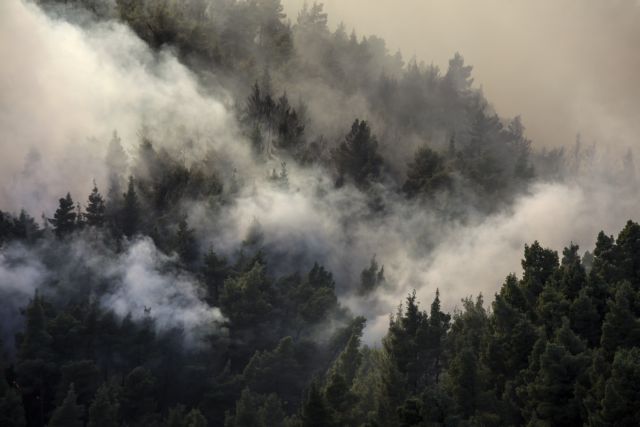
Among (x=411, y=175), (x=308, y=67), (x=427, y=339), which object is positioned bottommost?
(x=427, y=339)

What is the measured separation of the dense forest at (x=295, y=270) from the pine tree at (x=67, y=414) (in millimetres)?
190

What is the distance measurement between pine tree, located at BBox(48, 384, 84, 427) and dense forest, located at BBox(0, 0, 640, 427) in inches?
7.5

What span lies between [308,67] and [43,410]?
239 ft

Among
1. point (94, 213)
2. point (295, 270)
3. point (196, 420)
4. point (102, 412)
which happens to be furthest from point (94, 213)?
point (196, 420)

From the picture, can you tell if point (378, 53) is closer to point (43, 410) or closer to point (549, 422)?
point (43, 410)

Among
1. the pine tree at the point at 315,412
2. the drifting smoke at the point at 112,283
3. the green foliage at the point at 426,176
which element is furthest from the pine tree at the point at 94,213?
the pine tree at the point at 315,412

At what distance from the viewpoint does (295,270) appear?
7956 cm

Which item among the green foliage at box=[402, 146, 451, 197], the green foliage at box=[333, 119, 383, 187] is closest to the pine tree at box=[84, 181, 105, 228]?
the green foliage at box=[333, 119, 383, 187]

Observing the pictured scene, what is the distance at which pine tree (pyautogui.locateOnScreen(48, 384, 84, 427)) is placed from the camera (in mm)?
46344

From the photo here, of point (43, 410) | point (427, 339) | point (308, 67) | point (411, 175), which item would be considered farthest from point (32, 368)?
point (308, 67)

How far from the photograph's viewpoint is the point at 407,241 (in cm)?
9081

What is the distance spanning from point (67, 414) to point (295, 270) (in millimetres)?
36042

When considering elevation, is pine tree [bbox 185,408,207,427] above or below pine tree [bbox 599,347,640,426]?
above

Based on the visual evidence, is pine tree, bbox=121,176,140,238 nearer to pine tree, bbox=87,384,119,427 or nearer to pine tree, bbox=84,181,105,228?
pine tree, bbox=84,181,105,228
